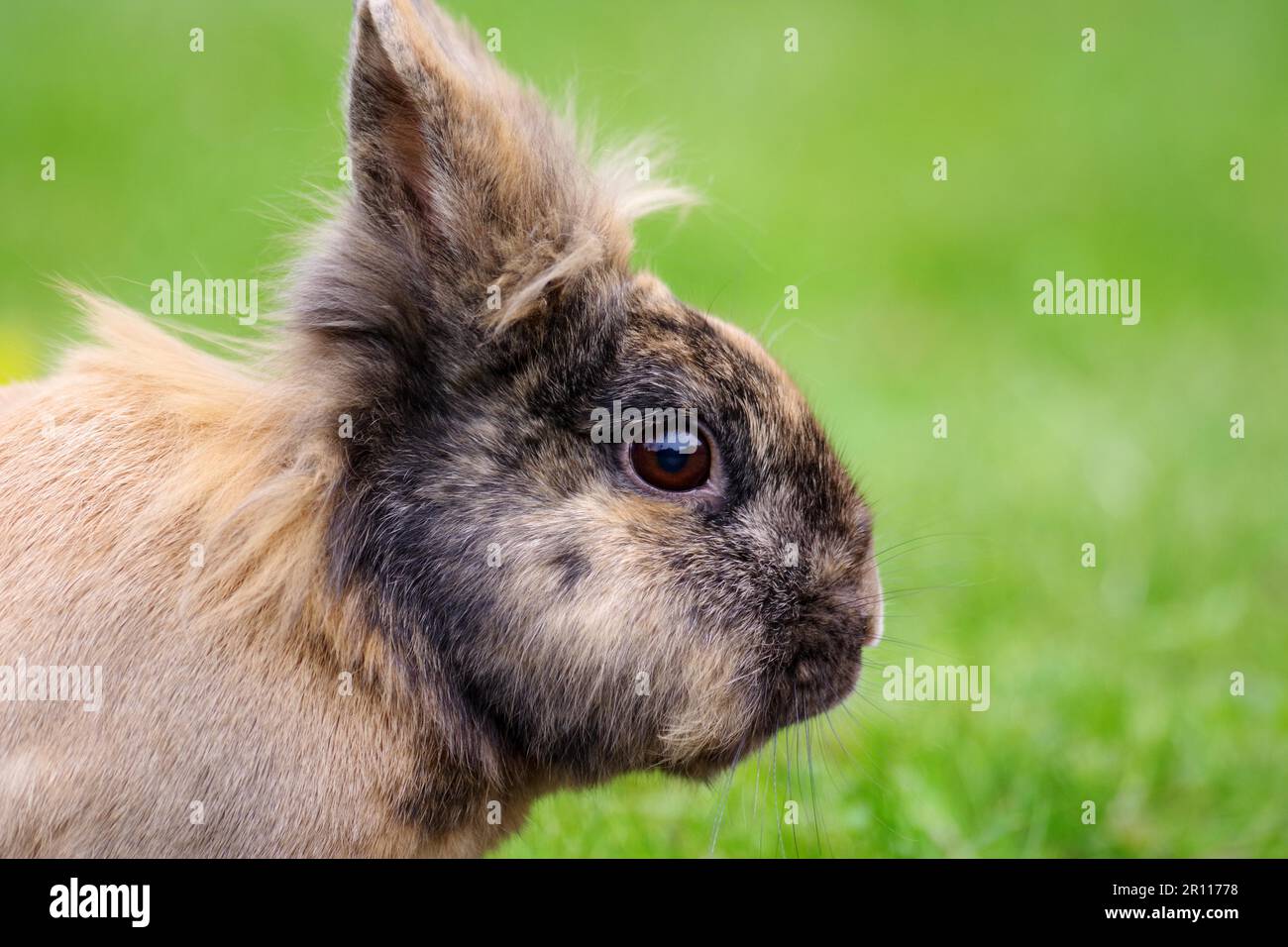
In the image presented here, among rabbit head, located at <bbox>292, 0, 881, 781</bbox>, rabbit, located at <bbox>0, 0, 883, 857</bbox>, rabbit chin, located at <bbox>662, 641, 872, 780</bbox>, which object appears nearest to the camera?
rabbit, located at <bbox>0, 0, 883, 857</bbox>

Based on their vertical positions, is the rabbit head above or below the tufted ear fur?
below

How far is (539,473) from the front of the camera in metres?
A: 3.62

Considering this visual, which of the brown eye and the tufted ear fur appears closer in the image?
the tufted ear fur

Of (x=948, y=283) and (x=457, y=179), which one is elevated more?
(x=948, y=283)

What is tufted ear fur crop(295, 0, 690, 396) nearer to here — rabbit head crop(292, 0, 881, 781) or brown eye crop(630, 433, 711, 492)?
rabbit head crop(292, 0, 881, 781)

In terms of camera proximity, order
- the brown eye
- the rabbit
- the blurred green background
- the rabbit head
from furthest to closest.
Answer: the blurred green background
the brown eye
the rabbit head
the rabbit

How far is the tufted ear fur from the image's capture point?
3.39 m

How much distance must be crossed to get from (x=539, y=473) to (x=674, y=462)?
0.36 meters

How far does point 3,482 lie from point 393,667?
108 centimetres

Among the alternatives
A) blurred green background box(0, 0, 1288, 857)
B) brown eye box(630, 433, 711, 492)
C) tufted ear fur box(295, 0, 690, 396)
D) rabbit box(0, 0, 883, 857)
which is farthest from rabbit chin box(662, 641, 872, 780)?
tufted ear fur box(295, 0, 690, 396)

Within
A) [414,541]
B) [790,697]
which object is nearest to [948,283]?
[790,697]

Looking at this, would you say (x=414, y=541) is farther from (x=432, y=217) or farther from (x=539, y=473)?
(x=432, y=217)

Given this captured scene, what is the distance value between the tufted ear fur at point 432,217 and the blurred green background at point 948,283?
1.45 ft
